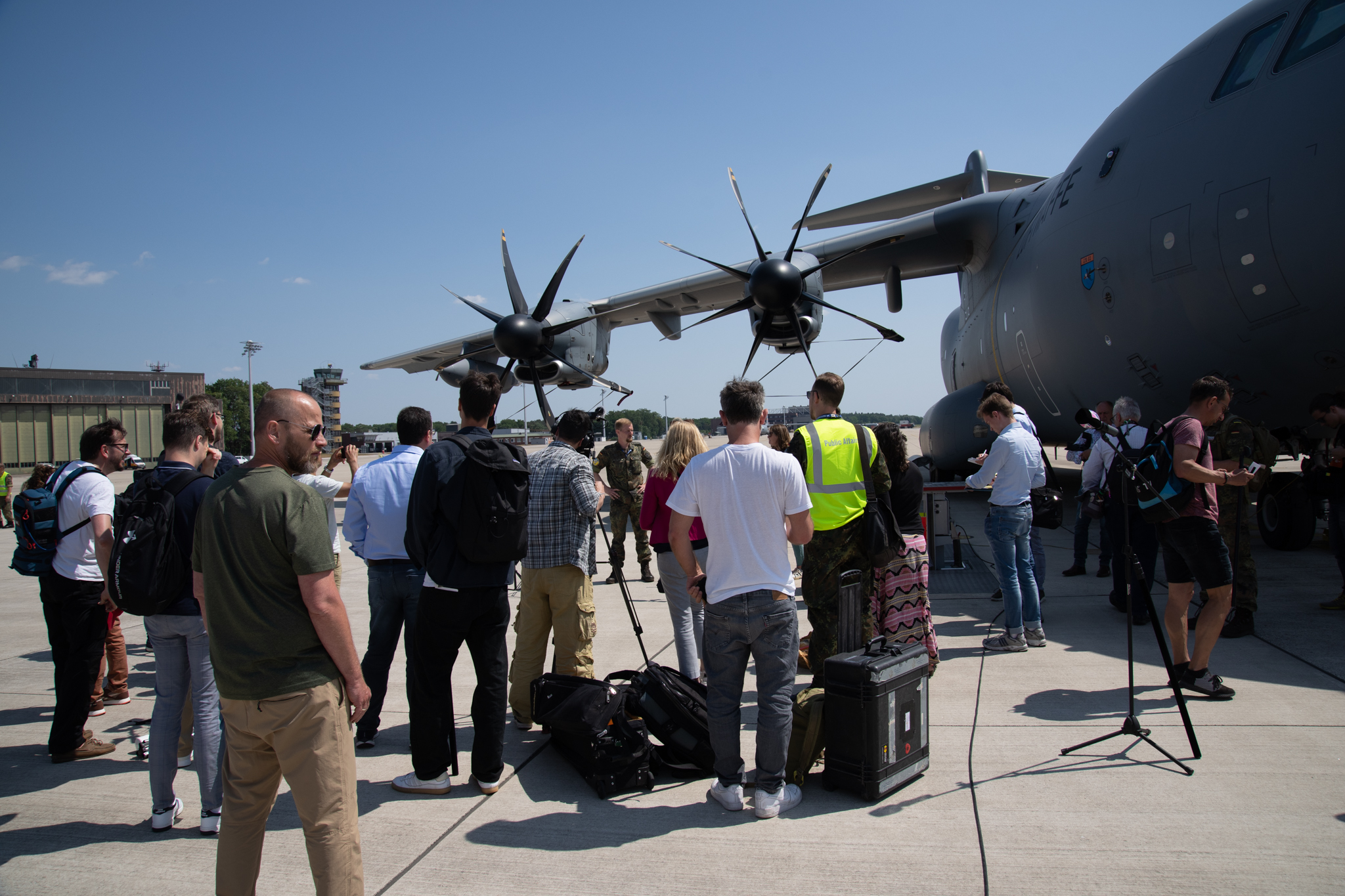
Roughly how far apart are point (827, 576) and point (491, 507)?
6.91 ft

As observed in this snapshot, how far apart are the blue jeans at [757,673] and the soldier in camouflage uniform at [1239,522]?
A: 13.4 ft

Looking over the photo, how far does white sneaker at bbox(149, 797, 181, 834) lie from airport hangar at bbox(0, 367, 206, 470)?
53820 mm

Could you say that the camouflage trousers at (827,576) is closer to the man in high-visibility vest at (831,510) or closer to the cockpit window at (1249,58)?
the man in high-visibility vest at (831,510)

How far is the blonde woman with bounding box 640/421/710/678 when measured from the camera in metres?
4.87

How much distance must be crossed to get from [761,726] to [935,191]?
1722cm

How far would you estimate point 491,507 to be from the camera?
360 centimetres

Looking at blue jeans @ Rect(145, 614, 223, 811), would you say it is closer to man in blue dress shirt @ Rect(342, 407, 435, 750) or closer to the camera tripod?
man in blue dress shirt @ Rect(342, 407, 435, 750)

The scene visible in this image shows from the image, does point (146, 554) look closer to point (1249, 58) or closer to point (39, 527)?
point (39, 527)

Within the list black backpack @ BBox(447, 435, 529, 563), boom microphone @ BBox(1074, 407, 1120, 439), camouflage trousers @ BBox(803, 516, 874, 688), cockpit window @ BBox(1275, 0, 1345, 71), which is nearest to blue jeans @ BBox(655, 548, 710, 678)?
camouflage trousers @ BBox(803, 516, 874, 688)

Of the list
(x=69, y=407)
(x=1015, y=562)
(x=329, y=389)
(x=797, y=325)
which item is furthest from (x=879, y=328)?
(x=329, y=389)

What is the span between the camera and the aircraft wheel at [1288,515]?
8531 mm

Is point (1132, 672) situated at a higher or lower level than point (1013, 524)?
lower

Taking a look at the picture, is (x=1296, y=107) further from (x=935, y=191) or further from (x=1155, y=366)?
(x=935, y=191)

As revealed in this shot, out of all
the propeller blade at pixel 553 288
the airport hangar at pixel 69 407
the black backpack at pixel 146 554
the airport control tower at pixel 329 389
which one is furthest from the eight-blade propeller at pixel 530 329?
the airport control tower at pixel 329 389
